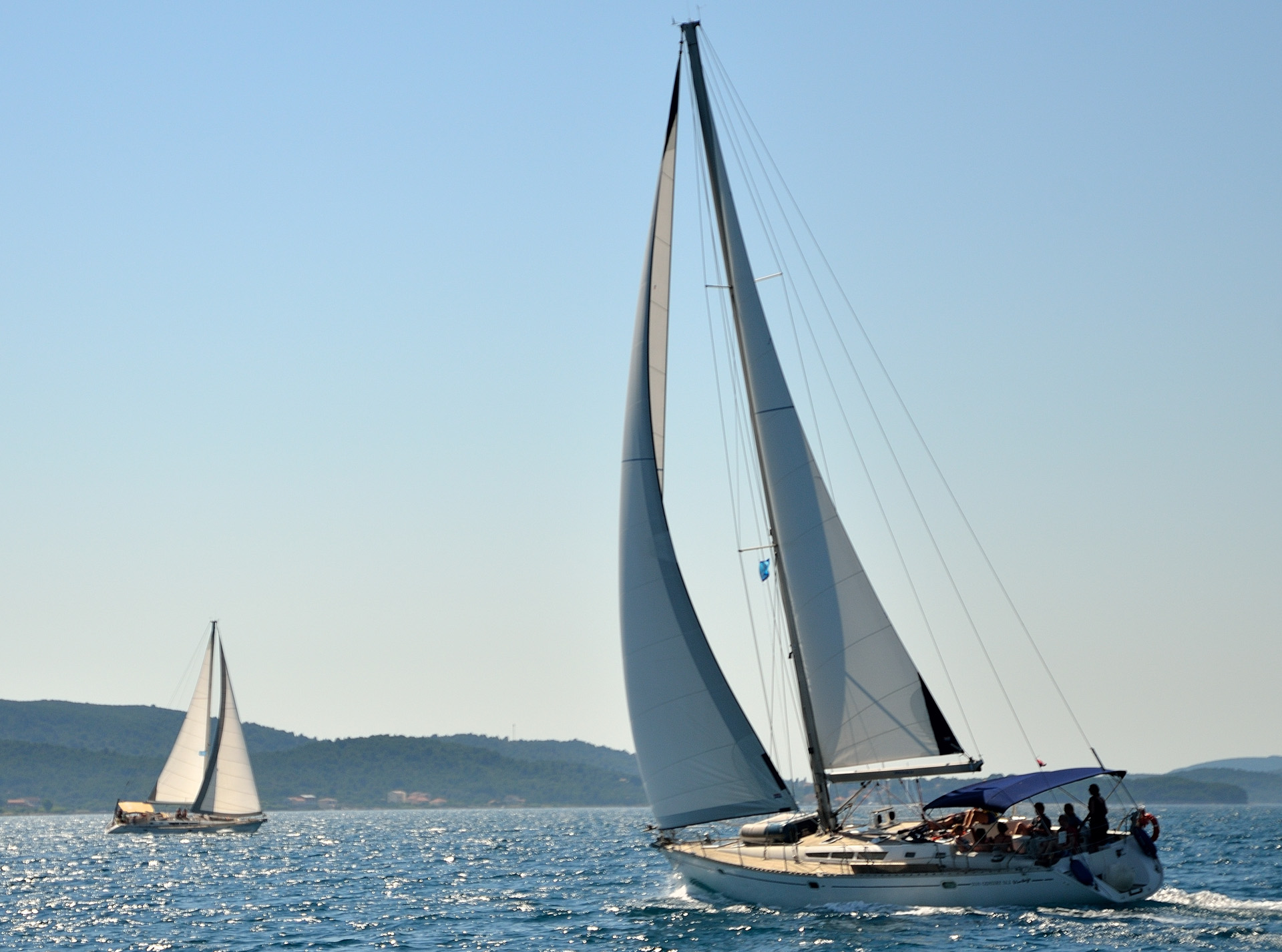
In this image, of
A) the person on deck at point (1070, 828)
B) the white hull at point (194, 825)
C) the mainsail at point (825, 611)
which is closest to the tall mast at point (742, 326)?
the mainsail at point (825, 611)

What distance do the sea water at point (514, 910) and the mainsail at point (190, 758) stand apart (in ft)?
47.5

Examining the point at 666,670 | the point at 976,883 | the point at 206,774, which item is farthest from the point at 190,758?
the point at 976,883

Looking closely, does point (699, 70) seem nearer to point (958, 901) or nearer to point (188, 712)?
point (958, 901)

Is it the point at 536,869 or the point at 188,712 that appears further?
the point at 188,712

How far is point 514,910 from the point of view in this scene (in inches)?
1169

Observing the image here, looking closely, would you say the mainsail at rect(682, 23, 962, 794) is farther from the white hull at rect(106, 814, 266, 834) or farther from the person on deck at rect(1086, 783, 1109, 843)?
the white hull at rect(106, 814, 266, 834)

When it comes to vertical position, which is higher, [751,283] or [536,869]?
[751,283]

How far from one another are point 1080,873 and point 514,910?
13.1 metres

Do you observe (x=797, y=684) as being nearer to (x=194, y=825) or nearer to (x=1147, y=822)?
(x=1147, y=822)

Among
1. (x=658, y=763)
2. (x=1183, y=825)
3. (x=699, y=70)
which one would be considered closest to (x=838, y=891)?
(x=658, y=763)

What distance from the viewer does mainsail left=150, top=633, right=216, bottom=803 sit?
74.5 meters

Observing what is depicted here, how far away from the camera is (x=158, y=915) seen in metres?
30.2

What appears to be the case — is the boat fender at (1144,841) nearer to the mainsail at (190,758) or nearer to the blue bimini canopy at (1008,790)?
the blue bimini canopy at (1008,790)

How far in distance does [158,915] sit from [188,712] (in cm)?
4700
